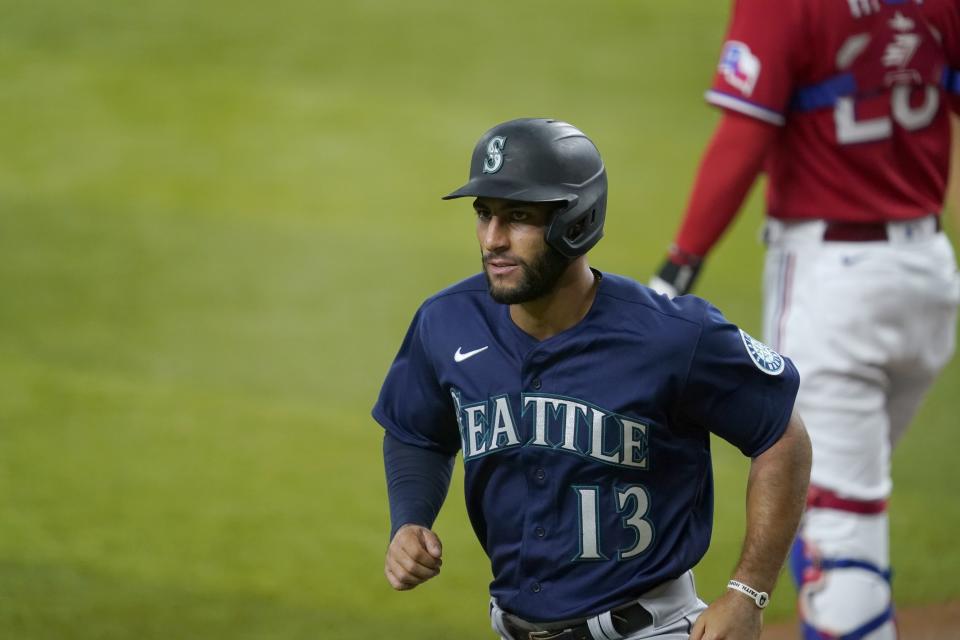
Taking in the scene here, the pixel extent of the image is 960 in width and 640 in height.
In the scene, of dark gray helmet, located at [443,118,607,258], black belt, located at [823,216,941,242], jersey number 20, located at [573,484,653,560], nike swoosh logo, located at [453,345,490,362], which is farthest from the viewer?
black belt, located at [823,216,941,242]

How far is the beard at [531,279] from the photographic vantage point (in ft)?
10.9

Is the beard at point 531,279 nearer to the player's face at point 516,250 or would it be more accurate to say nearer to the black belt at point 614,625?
the player's face at point 516,250

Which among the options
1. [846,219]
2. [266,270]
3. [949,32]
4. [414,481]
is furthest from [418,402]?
[266,270]

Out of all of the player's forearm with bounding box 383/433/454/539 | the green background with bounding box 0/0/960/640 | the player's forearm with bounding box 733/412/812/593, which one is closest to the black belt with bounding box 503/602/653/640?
the player's forearm with bounding box 733/412/812/593

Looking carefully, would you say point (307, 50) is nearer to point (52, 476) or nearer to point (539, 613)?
point (52, 476)

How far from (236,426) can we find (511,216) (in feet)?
16.3

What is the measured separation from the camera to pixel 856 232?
15.3 feet

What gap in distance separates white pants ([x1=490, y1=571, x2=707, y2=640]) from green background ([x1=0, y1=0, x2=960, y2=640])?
101 inches

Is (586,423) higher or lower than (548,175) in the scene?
lower

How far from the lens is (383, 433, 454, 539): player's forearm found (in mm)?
3607

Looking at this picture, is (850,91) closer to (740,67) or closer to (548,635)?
(740,67)

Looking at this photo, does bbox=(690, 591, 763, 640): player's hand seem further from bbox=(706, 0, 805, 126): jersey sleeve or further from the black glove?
bbox=(706, 0, 805, 126): jersey sleeve

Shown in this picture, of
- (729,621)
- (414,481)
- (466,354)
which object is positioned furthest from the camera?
(414,481)

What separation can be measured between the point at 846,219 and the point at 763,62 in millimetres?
556
